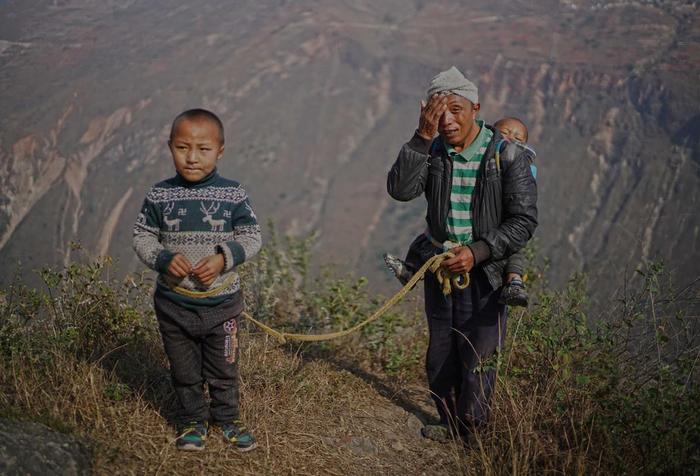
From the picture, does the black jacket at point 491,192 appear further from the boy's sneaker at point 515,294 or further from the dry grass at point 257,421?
the dry grass at point 257,421

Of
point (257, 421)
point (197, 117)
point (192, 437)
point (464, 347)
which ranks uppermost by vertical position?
point (197, 117)

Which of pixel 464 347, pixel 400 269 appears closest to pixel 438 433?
pixel 464 347

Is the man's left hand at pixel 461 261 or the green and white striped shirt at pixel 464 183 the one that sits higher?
the green and white striped shirt at pixel 464 183

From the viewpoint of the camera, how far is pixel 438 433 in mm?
3436

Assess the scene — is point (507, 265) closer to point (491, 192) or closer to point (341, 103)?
point (491, 192)

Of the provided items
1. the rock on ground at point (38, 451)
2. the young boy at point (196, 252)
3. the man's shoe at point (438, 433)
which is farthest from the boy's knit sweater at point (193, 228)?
the man's shoe at point (438, 433)

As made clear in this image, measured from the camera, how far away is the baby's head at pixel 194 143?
2.61 m

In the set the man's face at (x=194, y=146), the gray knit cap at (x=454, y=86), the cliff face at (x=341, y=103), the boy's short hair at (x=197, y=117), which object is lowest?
the cliff face at (x=341, y=103)

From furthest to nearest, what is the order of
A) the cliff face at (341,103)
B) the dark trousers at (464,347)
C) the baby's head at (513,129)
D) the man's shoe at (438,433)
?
the cliff face at (341,103), the baby's head at (513,129), the man's shoe at (438,433), the dark trousers at (464,347)

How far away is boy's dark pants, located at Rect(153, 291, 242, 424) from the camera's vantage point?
270 centimetres

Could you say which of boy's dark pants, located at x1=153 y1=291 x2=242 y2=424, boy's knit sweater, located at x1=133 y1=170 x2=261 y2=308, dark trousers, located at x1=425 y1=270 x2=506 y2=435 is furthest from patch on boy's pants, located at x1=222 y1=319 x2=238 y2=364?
dark trousers, located at x1=425 y1=270 x2=506 y2=435

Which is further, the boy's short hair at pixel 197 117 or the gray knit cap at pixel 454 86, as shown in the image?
the gray knit cap at pixel 454 86

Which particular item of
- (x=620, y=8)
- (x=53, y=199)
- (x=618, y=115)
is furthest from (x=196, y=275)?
(x=620, y=8)

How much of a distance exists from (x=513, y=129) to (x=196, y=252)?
2360mm
